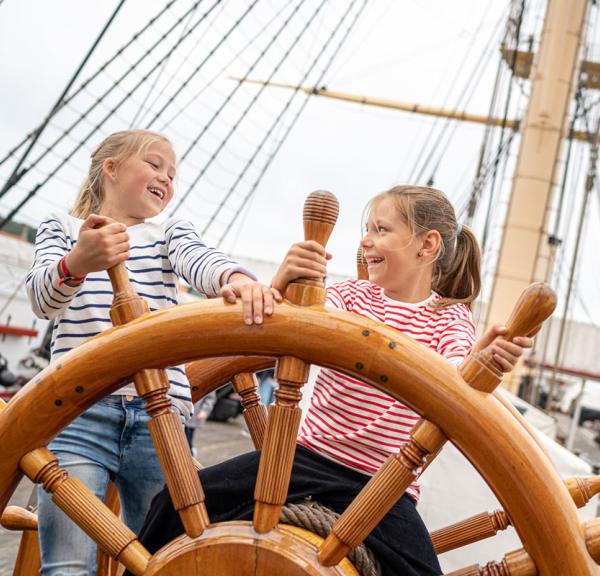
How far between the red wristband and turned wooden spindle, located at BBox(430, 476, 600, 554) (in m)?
0.65

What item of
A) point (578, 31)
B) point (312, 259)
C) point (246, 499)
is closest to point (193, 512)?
A: point (246, 499)

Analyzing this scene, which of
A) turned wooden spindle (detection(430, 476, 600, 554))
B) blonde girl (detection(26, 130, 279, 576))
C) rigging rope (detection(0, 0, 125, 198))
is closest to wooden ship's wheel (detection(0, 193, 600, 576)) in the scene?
blonde girl (detection(26, 130, 279, 576))

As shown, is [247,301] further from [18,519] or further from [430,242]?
[18,519]

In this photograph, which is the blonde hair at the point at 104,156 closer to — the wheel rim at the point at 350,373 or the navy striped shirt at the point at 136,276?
the navy striped shirt at the point at 136,276

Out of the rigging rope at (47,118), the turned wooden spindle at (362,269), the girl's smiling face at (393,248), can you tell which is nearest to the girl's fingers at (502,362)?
the girl's smiling face at (393,248)

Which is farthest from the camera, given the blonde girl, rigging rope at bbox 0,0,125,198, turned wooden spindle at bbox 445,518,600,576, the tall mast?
the tall mast

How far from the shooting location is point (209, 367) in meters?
1.29

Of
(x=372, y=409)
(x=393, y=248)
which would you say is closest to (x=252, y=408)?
(x=372, y=409)

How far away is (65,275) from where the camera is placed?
93 centimetres

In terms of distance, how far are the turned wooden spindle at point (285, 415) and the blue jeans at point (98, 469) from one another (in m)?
0.35

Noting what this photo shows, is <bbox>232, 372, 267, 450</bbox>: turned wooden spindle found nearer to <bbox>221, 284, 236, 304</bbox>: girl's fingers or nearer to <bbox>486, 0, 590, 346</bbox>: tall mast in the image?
<bbox>221, 284, 236, 304</bbox>: girl's fingers

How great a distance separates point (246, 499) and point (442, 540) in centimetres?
38

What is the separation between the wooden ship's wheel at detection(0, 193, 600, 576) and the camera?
2.30 ft

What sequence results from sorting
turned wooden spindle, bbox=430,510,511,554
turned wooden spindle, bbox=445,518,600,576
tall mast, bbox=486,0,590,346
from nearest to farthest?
turned wooden spindle, bbox=445,518,600,576, turned wooden spindle, bbox=430,510,511,554, tall mast, bbox=486,0,590,346
